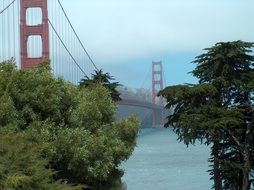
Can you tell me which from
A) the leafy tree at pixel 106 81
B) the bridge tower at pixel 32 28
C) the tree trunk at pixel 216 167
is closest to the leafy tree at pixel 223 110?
the tree trunk at pixel 216 167

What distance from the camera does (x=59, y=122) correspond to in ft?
39.1

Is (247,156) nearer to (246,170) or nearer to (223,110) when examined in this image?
(246,170)

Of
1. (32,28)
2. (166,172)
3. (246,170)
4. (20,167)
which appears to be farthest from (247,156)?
(32,28)

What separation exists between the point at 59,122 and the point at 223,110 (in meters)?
5.19

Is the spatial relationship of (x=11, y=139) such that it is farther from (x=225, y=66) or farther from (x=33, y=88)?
(x=225, y=66)

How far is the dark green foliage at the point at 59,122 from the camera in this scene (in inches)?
429

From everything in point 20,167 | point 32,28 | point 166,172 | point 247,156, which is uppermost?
point 32,28

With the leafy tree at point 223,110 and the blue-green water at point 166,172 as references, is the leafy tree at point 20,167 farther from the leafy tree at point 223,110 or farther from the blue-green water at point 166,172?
the blue-green water at point 166,172

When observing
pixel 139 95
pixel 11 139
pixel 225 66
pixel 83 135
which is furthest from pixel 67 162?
pixel 139 95

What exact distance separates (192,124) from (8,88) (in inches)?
224

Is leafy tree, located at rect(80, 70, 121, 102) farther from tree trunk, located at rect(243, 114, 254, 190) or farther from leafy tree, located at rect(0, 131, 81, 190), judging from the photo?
leafy tree, located at rect(0, 131, 81, 190)

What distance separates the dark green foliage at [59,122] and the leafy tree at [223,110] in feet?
10.5

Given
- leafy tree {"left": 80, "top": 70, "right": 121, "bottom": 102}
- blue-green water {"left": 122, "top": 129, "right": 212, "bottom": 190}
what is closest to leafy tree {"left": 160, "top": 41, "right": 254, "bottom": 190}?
leafy tree {"left": 80, "top": 70, "right": 121, "bottom": 102}

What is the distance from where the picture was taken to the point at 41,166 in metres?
8.14
